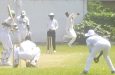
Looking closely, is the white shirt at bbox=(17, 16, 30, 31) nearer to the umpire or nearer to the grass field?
the umpire

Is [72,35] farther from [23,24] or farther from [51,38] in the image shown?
[23,24]

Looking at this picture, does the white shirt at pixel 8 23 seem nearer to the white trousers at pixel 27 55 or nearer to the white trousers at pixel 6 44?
the white trousers at pixel 6 44

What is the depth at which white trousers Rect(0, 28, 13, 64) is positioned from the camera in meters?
20.9

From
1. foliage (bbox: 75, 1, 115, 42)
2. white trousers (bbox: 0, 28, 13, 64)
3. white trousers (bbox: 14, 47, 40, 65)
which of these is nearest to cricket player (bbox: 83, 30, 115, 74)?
white trousers (bbox: 14, 47, 40, 65)

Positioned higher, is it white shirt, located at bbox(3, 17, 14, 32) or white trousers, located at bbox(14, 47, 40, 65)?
white shirt, located at bbox(3, 17, 14, 32)

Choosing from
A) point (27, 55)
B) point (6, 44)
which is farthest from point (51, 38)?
point (27, 55)

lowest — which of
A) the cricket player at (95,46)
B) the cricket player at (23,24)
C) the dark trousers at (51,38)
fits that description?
the dark trousers at (51,38)

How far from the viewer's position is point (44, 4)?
37.2 metres

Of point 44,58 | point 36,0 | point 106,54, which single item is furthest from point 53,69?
point 36,0

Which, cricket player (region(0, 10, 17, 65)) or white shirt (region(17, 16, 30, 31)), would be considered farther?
white shirt (region(17, 16, 30, 31))

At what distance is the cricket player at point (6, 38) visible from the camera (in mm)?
20656

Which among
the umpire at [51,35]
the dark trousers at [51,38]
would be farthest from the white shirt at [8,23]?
the dark trousers at [51,38]

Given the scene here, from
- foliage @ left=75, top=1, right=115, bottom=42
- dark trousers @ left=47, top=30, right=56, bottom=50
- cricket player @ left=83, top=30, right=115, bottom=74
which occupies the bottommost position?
foliage @ left=75, top=1, right=115, bottom=42

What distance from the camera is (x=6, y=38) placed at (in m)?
20.9
